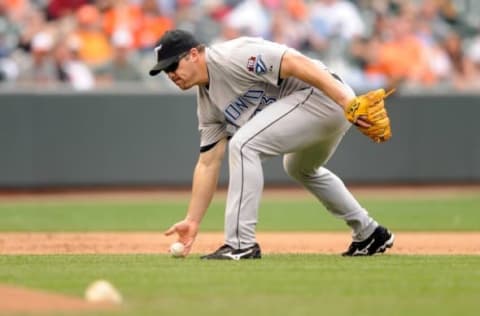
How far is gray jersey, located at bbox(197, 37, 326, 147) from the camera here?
7.26 meters

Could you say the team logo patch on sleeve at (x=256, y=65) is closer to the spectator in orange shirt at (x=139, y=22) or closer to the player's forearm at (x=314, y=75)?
the player's forearm at (x=314, y=75)

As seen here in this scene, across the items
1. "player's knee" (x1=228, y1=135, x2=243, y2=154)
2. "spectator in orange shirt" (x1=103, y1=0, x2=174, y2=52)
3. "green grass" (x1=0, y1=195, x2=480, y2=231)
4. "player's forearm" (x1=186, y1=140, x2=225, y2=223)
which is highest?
"player's knee" (x1=228, y1=135, x2=243, y2=154)

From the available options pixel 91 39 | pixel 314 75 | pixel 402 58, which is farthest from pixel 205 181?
pixel 402 58

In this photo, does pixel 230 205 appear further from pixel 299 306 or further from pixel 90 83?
pixel 90 83

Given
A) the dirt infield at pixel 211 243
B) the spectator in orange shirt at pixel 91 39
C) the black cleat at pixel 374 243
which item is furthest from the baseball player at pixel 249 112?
the spectator in orange shirt at pixel 91 39

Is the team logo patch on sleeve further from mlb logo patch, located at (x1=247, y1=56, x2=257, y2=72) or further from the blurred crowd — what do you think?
the blurred crowd

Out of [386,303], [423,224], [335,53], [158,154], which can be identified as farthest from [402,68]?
[386,303]

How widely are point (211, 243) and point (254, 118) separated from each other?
2.65 m

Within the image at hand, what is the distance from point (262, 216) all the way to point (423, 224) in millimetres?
2039

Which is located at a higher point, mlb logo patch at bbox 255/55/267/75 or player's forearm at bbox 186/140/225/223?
mlb logo patch at bbox 255/55/267/75

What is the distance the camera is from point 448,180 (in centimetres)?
1691

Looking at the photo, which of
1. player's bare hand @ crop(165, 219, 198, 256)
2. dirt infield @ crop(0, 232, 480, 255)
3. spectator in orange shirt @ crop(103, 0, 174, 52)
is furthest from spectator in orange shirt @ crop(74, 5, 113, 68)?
player's bare hand @ crop(165, 219, 198, 256)

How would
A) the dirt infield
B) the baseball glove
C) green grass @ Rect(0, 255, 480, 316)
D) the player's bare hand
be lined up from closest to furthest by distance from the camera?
green grass @ Rect(0, 255, 480, 316) → the baseball glove → the player's bare hand → the dirt infield

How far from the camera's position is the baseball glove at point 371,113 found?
7.09m
